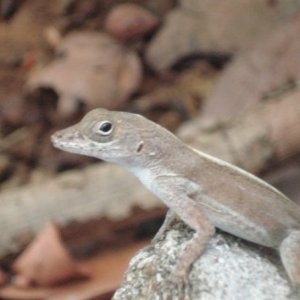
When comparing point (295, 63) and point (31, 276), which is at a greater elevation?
point (295, 63)

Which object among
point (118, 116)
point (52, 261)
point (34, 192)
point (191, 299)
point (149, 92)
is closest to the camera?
point (191, 299)

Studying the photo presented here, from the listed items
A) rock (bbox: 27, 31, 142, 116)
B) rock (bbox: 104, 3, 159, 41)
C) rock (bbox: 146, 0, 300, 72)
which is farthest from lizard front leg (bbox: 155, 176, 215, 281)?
rock (bbox: 104, 3, 159, 41)

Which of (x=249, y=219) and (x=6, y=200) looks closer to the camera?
(x=249, y=219)

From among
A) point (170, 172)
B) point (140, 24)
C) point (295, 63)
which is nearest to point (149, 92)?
point (140, 24)

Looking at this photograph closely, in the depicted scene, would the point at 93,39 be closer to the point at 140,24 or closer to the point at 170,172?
the point at 140,24

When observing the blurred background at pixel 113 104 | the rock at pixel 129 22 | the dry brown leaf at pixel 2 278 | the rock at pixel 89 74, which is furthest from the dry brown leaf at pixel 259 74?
the dry brown leaf at pixel 2 278

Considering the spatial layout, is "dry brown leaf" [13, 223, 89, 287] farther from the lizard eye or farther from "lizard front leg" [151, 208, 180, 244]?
the lizard eye

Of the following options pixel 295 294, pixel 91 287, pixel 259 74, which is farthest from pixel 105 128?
pixel 259 74

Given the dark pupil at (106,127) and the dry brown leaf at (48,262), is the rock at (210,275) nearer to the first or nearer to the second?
the dark pupil at (106,127)
